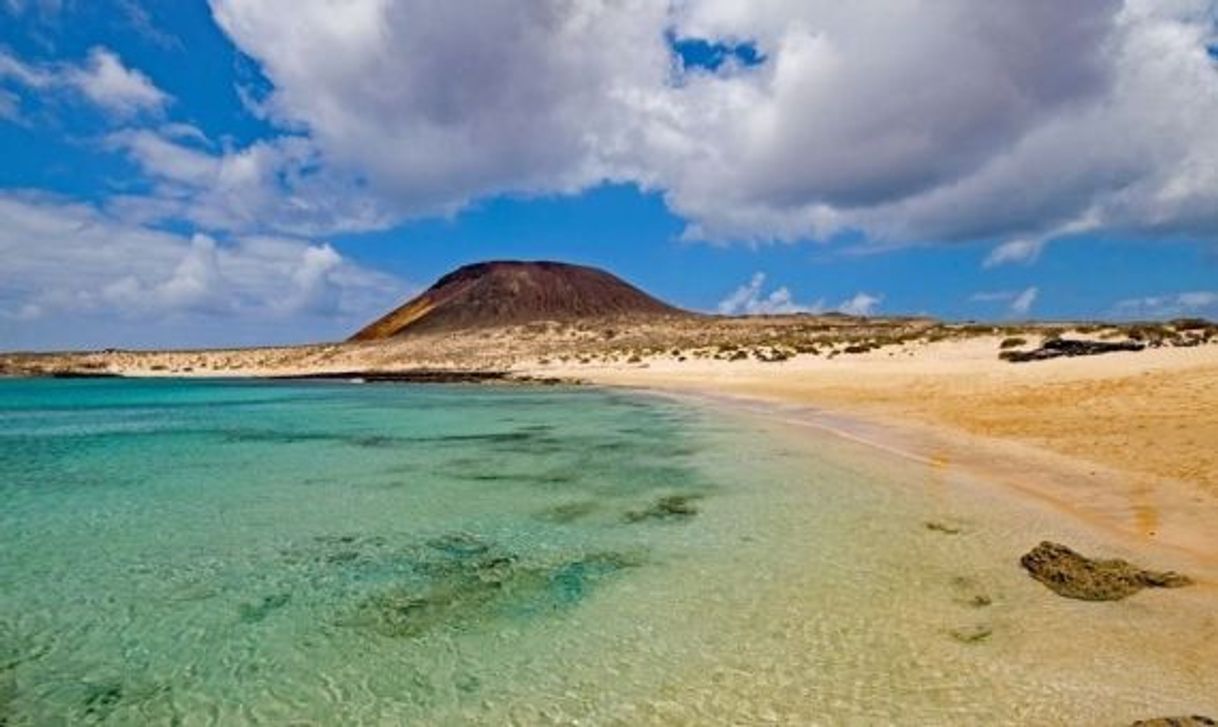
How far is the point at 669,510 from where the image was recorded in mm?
14555

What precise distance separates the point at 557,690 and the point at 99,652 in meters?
4.99

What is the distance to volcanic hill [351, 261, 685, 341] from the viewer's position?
143 meters

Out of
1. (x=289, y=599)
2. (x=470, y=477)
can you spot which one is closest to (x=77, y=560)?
(x=289, y=599)

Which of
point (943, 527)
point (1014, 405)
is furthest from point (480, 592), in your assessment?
point (1014, 405)

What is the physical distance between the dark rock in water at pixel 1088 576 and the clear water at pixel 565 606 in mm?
291

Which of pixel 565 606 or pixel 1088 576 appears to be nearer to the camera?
pixel 1088 576

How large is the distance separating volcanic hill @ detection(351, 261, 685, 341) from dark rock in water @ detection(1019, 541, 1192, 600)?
123611 mm

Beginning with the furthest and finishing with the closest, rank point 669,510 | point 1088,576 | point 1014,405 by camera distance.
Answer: point 1014,405 → point 669,510 → point 1088,576

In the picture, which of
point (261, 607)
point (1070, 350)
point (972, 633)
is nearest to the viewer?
point (972, 633)

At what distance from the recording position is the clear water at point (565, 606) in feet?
23.0

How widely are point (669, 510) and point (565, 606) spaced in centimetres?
524

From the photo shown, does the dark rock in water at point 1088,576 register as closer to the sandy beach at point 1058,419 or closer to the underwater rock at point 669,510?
the sandy beach at point 1058,419

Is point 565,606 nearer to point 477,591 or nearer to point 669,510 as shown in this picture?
point 477,591

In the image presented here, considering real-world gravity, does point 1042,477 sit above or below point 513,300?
below
